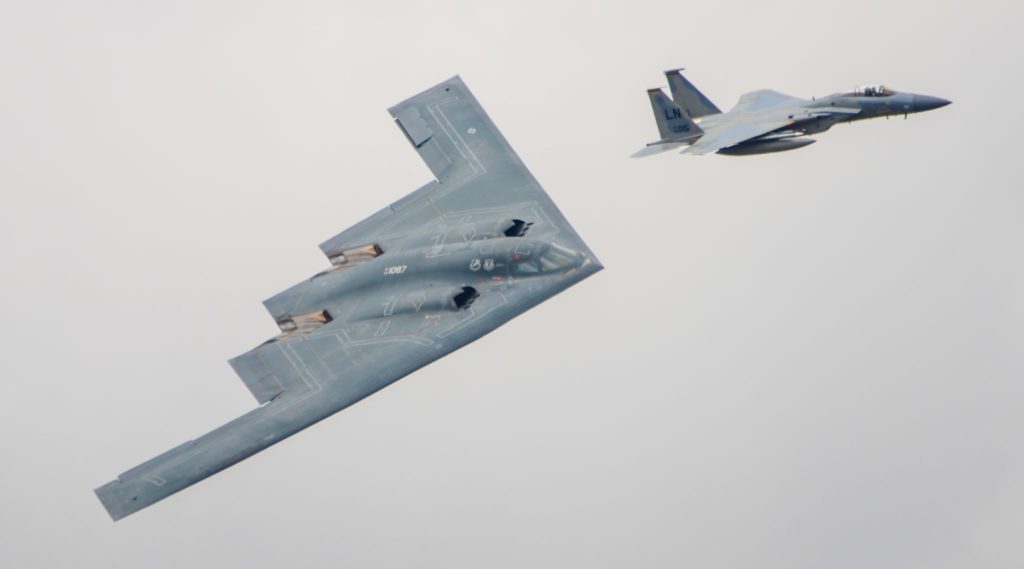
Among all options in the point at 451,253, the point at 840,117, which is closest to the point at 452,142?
the point at 451,253

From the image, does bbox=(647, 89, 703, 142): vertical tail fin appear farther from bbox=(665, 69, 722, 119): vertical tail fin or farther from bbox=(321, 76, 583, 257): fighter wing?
bbox=(321, 76, 583, 257): fighter wing

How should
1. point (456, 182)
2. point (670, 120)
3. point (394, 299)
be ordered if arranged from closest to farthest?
point (394, 299) → point (456, 182) → point (670, 120)

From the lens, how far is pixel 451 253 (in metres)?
53.5

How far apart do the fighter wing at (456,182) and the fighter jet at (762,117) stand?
931cm

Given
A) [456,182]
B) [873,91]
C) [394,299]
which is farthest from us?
[873,91]

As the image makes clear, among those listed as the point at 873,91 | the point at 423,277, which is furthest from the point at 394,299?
the point at 873,91

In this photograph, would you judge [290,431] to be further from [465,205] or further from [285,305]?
[465,205]

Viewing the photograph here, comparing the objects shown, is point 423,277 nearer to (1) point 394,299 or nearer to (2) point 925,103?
(1) point 394,299

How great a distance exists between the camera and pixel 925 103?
214ft

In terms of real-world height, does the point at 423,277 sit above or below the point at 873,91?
above

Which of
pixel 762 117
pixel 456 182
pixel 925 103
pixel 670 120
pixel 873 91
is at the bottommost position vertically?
pixel 925 103

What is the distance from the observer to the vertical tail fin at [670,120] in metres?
66.6

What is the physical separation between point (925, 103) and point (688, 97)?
887 cm

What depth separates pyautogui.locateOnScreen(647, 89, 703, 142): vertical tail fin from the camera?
66.6 meters
